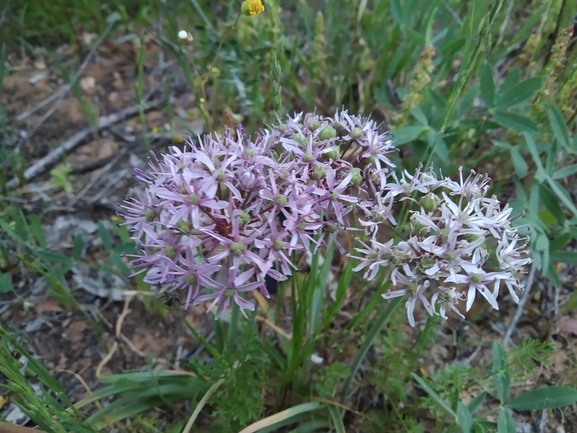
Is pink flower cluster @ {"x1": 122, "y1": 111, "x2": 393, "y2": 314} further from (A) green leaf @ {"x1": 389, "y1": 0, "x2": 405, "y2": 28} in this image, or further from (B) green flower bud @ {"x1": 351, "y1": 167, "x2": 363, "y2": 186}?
(A) green leaf @ {"x1": 389, "y1": 0, "x2": 405, "y2": 28}

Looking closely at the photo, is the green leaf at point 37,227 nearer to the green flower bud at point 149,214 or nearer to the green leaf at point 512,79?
the green flower bud at point 149,214

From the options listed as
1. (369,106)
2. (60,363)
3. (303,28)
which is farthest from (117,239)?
(303,28)

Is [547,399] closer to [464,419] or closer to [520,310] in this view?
[464,419]

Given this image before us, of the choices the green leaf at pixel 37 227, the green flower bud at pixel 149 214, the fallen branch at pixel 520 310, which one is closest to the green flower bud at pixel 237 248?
the green flower bud at pixel 149 214

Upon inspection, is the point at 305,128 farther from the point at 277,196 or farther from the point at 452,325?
the point at 452,325

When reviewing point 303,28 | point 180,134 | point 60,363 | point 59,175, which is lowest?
point 60,363

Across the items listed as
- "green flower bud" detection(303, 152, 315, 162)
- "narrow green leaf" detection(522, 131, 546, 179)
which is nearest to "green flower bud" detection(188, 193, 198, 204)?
"green flower bud" detection(303, 152, 315, 162)
